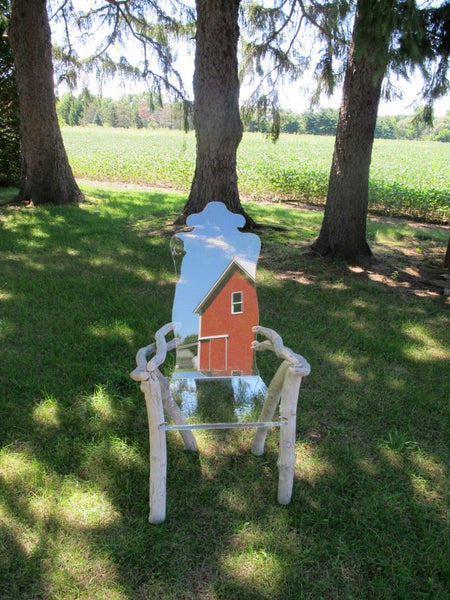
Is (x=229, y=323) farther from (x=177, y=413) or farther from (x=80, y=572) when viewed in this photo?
(x=80, y=572)

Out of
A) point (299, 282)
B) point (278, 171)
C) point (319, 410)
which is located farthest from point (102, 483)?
point (278, 171)

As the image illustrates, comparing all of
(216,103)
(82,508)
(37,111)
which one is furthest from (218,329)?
(37,111)

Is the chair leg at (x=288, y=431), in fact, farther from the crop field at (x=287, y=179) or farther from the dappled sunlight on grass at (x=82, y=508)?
the crop field at (x=287, y=179)

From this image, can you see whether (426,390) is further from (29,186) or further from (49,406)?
(29,186)

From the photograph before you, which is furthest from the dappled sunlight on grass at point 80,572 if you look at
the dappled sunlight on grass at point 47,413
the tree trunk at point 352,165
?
the tree trunk at point 352,165

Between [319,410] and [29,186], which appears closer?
[319,410]

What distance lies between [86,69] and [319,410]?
30.0ft

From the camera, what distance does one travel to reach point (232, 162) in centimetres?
648

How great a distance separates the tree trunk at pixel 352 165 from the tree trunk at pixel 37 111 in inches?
200

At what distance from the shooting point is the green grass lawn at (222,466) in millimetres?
1774

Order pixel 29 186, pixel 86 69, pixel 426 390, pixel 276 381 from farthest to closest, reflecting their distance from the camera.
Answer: pixel 86 69, pixel 29 186, pixel 426 390, pixel 276 381

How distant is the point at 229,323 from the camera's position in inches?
96.0

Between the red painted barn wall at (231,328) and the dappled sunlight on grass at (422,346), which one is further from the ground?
the red painted barn wall at (231,328)

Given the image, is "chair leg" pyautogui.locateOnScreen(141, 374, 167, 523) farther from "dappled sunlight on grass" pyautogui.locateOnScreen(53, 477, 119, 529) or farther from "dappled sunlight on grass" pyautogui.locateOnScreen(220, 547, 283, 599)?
"dappled sunlight on grass" pyautogui.locateOnScreen(220, 547, 283, 599)
